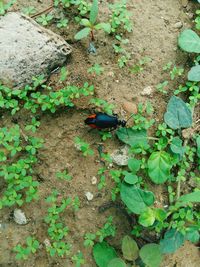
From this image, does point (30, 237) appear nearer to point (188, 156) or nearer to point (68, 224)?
point (68, 224)

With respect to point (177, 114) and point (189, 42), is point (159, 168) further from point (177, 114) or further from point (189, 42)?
point (189, 42)

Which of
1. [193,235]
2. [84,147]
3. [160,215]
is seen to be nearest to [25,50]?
[84,147]

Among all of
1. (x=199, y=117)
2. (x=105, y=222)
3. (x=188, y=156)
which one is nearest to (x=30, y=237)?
(x=105, y=222)

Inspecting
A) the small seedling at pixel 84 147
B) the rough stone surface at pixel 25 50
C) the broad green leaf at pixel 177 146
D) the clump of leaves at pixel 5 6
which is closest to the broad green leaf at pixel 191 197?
the broad green leaf at pixel 177 146

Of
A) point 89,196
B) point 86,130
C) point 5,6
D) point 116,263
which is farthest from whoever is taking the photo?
point 5,6

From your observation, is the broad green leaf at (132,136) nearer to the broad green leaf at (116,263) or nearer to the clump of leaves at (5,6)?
the broad green leaf at (116,263)

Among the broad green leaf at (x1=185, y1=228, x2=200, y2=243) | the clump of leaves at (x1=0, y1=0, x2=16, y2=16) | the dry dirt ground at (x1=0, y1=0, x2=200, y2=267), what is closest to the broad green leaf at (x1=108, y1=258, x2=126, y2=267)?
the dry dirt ground at (x1=0, y1=0, x2=200, y2=267)
